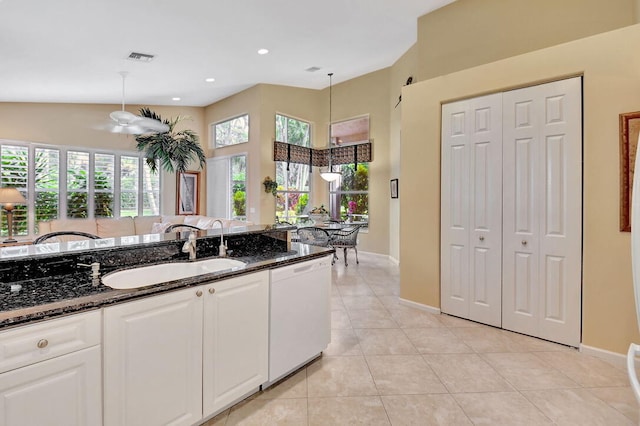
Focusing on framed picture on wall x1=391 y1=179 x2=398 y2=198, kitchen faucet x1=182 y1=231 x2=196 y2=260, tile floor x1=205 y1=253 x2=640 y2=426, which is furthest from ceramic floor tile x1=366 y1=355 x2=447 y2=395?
framed picture on wall x1=391 y1=179 x2=398 y2=198

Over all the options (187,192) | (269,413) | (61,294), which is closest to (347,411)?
(269,413)

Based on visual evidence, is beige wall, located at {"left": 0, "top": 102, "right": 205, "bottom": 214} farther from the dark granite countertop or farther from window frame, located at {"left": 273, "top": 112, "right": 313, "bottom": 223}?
the dark granite countertop

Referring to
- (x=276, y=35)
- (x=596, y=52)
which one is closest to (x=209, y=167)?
(x=276, y=35)

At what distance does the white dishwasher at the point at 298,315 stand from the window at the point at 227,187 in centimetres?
492

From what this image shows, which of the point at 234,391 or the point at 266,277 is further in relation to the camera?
the point at 266,277

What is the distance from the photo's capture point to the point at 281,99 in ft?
23.2

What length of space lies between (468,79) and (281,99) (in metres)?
4.60

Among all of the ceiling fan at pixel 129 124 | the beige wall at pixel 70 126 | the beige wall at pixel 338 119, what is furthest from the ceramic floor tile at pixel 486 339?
the beige wall at pixel 70 126

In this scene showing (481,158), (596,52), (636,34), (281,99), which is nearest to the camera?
(636,34)

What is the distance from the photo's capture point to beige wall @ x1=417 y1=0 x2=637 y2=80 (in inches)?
122

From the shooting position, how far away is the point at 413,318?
11.5 feet

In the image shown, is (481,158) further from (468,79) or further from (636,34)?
(636,34)

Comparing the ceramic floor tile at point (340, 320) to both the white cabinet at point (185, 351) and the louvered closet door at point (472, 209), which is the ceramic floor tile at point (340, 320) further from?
the white cabinet at point (185, 351)

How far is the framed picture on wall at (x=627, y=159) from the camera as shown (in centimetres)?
243
